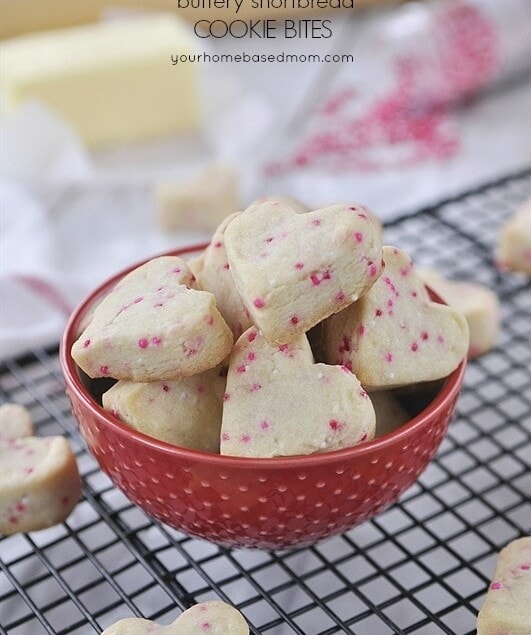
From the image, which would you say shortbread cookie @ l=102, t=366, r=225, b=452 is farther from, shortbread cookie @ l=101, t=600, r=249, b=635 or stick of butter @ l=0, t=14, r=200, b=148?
stick of butter @ l=0, t=14, r=200, b=148

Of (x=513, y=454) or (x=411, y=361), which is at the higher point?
(x=411, y=361)

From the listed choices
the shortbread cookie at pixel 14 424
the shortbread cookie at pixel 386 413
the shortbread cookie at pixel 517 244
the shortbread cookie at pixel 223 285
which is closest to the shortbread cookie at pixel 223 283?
the shortbread cookie at pixel 223 285

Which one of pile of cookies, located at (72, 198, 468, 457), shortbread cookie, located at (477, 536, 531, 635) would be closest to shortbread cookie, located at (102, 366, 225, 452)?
pile of cookies, located at (72, 198, 468, 457)

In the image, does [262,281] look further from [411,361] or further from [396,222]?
[396,222]

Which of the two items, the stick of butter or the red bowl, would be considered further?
the stick of butter

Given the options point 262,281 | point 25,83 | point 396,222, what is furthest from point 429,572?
point 25,83

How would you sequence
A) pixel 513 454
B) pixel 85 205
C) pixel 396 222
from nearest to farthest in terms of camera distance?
pixel 513 454
pixel 396 222
pixel 85 205

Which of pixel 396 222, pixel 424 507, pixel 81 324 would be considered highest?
pixel 81 324
